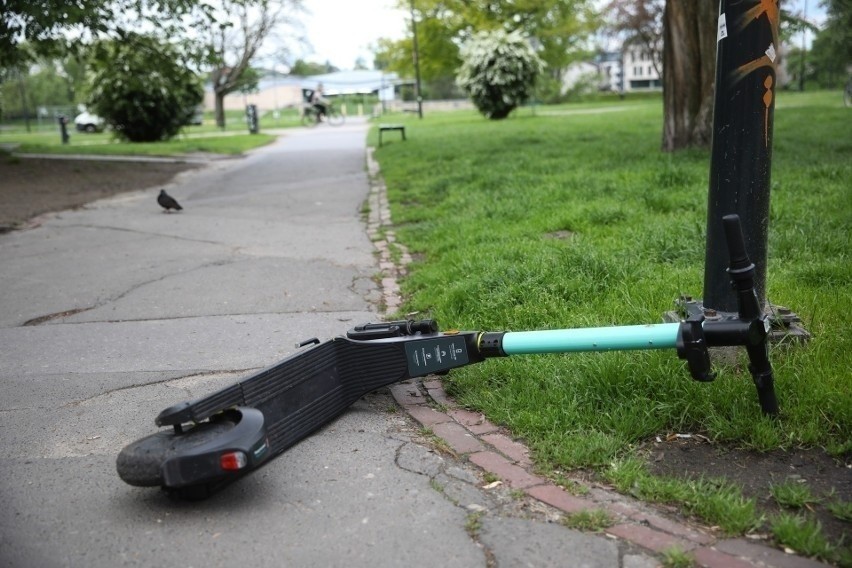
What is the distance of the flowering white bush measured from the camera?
29.0 m

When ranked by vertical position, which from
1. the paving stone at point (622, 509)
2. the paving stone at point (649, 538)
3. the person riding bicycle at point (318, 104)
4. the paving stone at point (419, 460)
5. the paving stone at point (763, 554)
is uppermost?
the person riding bicycle at point (318, 104)

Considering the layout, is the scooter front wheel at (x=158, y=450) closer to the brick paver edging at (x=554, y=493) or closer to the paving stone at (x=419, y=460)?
the paving stone at (x=419, y=460)

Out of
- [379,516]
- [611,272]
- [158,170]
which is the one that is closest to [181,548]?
[379,516]

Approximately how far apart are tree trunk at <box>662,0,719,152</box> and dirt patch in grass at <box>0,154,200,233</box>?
891 cm

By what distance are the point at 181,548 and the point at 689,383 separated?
86.8 inches

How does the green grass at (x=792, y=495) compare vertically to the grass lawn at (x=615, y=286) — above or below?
below

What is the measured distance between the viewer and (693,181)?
28.4 ft

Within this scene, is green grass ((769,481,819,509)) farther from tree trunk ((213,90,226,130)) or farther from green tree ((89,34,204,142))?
tree trunk ((213,90,226,130))

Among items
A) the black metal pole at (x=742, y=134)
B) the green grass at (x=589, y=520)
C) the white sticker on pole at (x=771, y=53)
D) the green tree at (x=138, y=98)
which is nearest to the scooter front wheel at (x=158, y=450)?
the green grass at (x=589, y=520)

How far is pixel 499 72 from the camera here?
28812mm

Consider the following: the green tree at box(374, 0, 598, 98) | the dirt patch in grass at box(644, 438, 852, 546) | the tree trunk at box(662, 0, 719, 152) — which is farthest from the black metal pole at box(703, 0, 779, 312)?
the green tree at box(374, 0, 598, 98)

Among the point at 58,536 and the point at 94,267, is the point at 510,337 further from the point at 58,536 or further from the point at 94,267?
the point at 94,267

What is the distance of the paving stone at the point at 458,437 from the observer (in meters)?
3.39

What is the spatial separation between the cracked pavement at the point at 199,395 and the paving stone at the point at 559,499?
0.19ft
